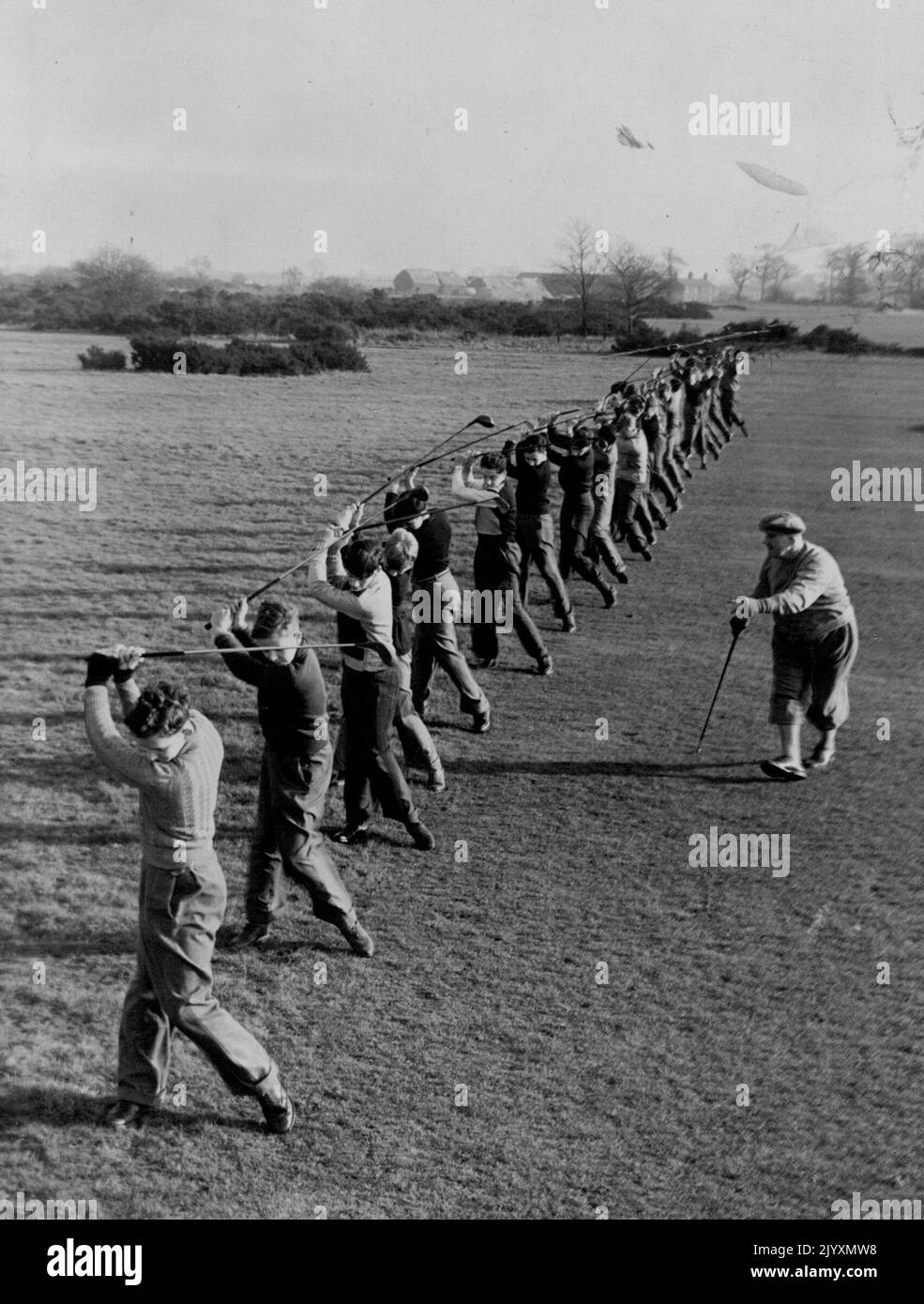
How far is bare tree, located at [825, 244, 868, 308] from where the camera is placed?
85.0 ft

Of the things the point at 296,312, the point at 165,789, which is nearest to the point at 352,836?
the point at 165,789

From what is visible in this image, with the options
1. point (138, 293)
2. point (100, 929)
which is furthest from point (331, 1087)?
point (138, 293)

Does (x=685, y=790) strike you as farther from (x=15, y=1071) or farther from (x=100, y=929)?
(x=15, y=1071)

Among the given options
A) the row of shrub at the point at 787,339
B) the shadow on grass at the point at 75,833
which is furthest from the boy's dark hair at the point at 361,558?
the row of shrub at the point at 787,339

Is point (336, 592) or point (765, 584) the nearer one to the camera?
point (336, 592)

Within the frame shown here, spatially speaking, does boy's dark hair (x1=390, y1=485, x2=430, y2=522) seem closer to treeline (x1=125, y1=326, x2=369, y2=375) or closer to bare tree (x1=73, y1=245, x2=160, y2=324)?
bare tree (x1=73, y1=245, x2=160, y2=324)

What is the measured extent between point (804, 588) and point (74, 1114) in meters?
5.49

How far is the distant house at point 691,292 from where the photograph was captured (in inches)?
1073

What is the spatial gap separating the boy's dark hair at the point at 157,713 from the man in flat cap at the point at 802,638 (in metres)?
4.57

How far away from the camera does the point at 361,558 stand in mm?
7465

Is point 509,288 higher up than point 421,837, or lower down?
higher up

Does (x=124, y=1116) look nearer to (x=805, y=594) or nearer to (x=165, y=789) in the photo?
(x=165, y=789)
